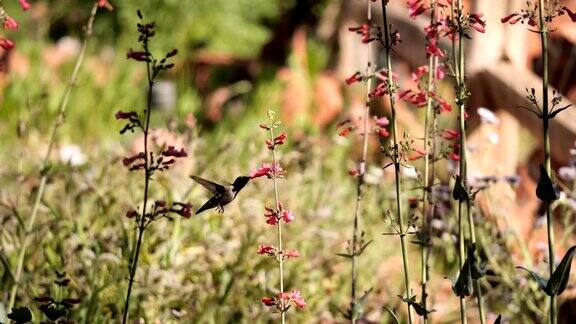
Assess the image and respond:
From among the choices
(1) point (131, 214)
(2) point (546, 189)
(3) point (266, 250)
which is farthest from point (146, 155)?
(2) point (546, 189)

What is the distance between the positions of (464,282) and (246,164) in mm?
2886

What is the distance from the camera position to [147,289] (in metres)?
2.68

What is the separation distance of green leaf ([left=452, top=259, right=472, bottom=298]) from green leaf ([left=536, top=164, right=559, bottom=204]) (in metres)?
0.18

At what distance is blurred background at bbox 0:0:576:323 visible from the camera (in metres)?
3.01

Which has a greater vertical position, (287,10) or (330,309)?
(287,10)

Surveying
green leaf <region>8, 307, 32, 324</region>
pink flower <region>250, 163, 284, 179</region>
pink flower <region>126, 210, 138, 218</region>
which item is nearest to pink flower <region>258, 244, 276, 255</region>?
pink flower <region>250, 163, 284, 179</region>

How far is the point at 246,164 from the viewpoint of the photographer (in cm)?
453

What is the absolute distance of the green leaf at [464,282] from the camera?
1.68m

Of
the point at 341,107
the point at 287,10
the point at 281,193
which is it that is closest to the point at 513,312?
the point at 281,193

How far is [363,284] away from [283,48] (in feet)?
14.5

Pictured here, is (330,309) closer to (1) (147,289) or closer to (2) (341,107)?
(1) (147,289)

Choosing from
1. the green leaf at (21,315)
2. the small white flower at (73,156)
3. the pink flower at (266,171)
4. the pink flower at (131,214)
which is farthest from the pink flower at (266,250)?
the small white flower at (73,156)

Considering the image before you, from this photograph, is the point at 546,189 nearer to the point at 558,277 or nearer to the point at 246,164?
the point at 558,277

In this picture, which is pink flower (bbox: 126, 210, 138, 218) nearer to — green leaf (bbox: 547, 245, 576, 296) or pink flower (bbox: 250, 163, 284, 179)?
pink flower (bbox: 250, 163, 284, 179)
